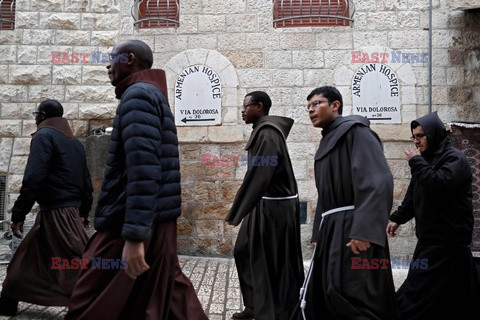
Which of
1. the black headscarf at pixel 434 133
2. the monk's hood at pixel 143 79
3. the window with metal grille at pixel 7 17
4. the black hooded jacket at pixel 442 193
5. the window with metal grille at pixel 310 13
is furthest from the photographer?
the window with metal grille at pixel 7 17

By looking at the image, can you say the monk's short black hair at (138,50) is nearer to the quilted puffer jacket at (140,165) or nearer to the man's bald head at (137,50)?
the man's bald head at (137,50)

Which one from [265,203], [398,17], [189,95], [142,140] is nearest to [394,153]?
[398,17]

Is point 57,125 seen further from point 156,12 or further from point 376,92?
point 376,92

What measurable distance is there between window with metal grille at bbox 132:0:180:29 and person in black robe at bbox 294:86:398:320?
5.34 meters

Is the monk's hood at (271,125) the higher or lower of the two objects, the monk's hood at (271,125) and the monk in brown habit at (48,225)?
the higher

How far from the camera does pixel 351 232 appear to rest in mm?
2758

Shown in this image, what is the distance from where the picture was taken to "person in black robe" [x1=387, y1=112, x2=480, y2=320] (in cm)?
356

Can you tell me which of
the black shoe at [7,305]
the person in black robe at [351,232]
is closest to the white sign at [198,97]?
the black shoe at [7,305]

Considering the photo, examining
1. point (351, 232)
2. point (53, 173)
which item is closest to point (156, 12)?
point (53, 173)

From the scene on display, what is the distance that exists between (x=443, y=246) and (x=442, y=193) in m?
0.41

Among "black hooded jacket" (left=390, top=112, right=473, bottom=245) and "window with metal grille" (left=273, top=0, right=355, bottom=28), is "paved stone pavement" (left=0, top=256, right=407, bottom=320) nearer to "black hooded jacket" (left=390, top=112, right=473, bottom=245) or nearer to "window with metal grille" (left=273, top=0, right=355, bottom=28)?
"black hooded jacket" (left=390, top=112, right=473, bottom=245)

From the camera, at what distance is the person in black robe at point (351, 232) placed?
272 centimetres

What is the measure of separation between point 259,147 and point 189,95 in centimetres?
367

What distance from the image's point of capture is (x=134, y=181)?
2.34 m
